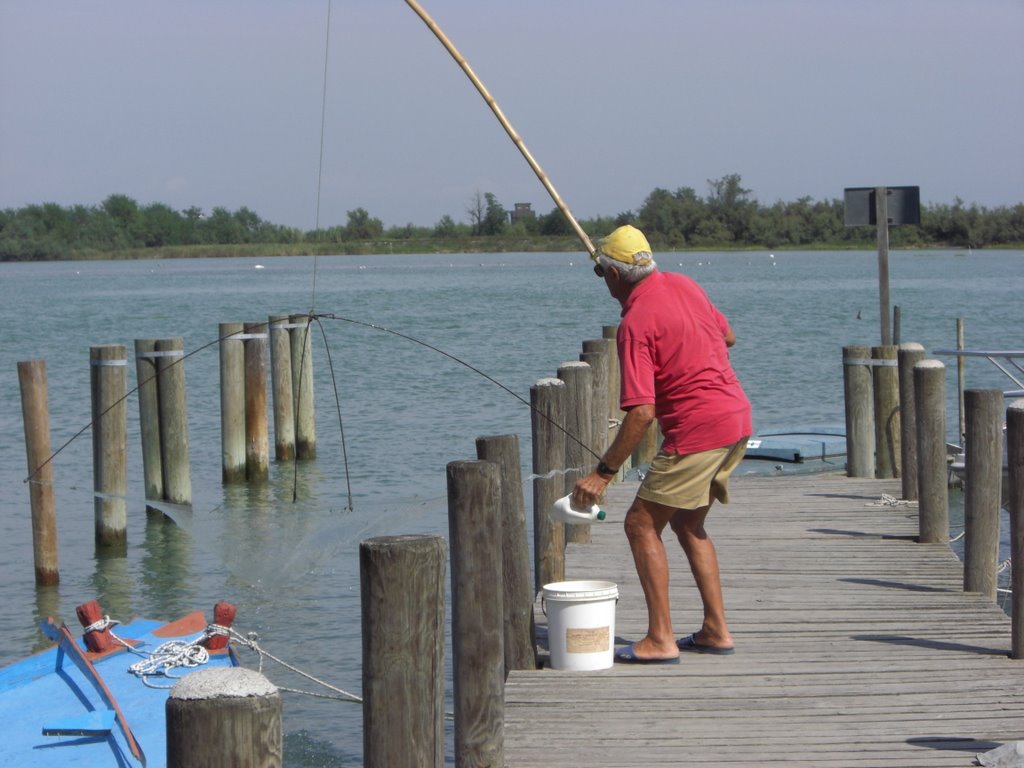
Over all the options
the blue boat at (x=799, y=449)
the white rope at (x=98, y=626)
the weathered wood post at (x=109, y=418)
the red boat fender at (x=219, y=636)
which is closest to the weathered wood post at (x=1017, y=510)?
the red boat fender at (x=219, y=636)

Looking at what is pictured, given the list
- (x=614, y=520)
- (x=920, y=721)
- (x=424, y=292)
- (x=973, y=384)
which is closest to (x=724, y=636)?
(x=920, y=721)

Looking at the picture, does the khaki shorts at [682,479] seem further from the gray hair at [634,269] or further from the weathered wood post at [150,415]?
the weathered wood post at [150,415]

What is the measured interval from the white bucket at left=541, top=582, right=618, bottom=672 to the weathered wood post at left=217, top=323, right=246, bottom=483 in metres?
8.11

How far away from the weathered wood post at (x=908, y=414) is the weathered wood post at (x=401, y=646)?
5.06m

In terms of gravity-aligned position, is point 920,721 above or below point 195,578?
above

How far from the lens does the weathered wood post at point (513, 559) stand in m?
5.11

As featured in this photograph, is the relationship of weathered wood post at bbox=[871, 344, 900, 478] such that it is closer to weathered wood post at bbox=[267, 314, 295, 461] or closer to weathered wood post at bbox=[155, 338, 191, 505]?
weathered wood post at bbox=[155, 338, 191, 505]

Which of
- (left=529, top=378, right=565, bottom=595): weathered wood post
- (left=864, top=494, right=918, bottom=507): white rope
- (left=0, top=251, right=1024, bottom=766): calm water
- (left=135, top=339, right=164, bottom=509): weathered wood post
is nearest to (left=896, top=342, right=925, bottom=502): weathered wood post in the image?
(left=864, top=494, right=918, bottom=507): white rope

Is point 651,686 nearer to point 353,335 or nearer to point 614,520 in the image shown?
A: point 614,520

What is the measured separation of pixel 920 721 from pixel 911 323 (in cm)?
3740

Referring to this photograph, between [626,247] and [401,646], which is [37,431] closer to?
[626,247]

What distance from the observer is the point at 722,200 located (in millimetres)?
122438

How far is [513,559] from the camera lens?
526 centimetres

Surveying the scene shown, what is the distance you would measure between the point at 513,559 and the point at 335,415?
15583 mm
